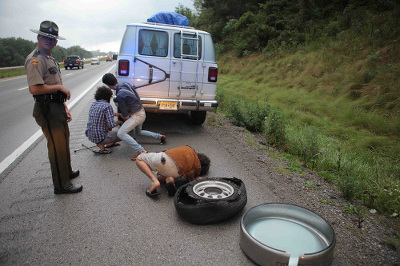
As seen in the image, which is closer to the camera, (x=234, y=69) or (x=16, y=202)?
(x=16, y=202)

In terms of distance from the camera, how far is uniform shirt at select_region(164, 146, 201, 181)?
3.45m

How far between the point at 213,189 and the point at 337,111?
22.5 feet

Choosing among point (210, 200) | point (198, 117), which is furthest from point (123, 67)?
point (210, 200)

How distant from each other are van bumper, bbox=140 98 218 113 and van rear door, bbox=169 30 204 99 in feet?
0.64

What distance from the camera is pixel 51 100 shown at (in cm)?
326

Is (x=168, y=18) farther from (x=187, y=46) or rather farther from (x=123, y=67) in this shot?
(x=123, y=67)

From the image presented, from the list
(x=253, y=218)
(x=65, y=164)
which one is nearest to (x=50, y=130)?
(x=65, y=164)

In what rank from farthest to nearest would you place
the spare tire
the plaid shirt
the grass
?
the plaid shirt → the grass → the spare tire

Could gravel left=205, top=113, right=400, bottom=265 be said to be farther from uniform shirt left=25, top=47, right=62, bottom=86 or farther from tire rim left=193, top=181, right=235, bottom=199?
uniform shirt left=25, top=47, right=62, bottom=86

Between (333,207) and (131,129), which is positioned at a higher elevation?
(131,129)

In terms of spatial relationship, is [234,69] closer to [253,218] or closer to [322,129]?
[322,129]

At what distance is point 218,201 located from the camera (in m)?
2.76

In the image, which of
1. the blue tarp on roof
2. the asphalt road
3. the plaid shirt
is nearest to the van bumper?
the plaid shirt

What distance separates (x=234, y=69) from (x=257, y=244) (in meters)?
17.8
